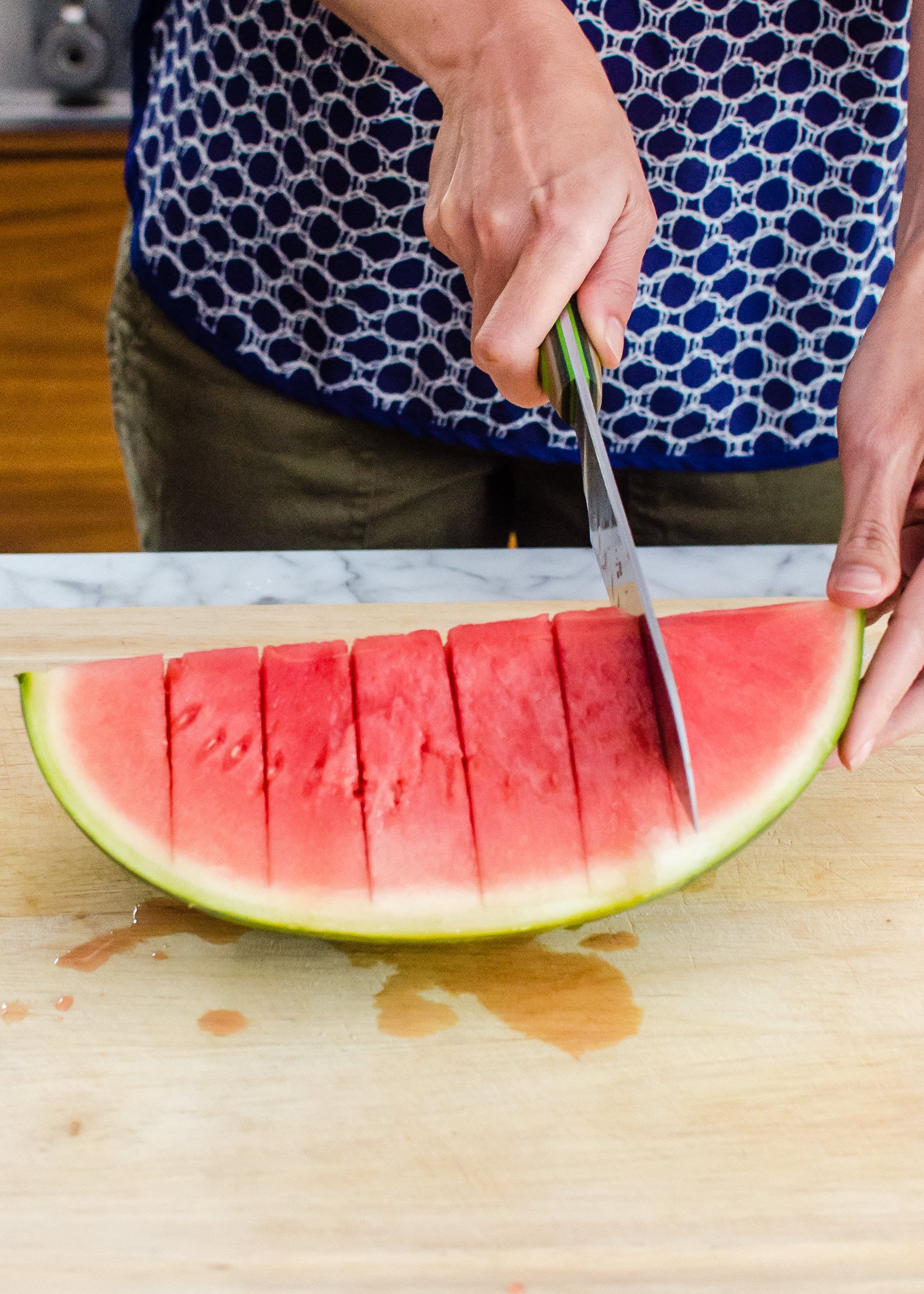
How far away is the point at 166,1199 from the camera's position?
818 mm

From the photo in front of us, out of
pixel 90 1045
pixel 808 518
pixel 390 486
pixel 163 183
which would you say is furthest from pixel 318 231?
pixel 90 1045

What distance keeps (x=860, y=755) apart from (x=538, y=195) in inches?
23.4

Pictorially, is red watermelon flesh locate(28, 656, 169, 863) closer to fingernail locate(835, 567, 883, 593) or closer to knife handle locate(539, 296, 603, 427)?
knife handle locate(539, 296, 603, 427)

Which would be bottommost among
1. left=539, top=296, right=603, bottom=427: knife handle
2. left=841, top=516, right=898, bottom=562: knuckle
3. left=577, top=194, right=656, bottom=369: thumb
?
left=841, top=516, right=898, bottom=562: knuckle

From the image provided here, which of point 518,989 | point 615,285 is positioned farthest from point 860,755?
point 615,285

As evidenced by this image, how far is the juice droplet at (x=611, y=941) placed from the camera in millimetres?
1026

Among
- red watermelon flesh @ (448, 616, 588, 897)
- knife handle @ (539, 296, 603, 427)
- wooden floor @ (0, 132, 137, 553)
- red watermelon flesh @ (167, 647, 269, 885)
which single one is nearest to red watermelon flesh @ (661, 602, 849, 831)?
red watermelon flesh @ (448, 616, 588, 897)

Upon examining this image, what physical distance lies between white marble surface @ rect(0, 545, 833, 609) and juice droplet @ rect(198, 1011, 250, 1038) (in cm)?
66

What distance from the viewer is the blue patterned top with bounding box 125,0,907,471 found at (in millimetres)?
1337

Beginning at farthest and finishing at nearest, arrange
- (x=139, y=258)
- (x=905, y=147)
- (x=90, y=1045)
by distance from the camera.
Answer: (x=139, y=258) → (x=905, y=147) → (x=90, y=1045)

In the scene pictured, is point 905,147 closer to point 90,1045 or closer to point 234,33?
point 234,33

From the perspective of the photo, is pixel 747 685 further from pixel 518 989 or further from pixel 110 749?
pixel 110 749

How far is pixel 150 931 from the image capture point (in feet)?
3.38

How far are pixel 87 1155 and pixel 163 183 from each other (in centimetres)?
125
